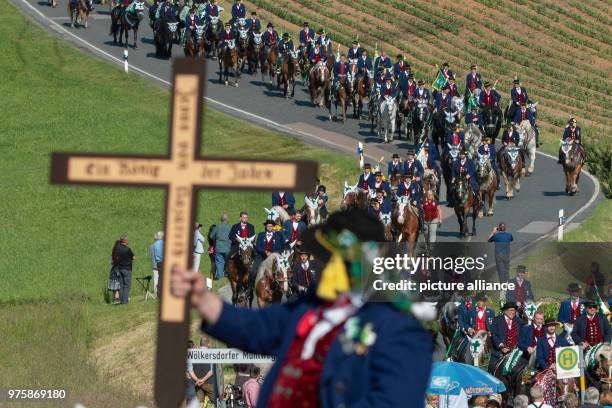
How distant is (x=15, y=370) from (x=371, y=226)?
22.3 metres

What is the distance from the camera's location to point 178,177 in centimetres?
609

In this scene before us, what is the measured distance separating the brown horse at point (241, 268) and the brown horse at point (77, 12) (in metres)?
28.1

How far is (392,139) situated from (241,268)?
51.0ft

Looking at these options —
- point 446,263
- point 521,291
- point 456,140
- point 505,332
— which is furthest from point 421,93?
point 505,332

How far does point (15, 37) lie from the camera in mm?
58156

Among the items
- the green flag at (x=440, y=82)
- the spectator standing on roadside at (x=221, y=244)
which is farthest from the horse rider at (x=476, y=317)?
the green flag at (x=440, y=82)

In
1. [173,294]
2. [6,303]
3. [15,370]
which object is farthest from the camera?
[6,303]

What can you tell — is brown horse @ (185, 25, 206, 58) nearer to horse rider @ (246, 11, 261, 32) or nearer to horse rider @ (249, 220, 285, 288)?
horse rider @ (246, 11, 261, 32)

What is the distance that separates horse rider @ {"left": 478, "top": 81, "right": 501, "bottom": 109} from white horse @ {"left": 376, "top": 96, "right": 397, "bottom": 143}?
2353mm

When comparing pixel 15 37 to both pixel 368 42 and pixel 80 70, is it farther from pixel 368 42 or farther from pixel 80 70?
pixel 368 42

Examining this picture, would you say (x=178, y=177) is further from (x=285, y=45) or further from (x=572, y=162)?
(x=285, y=45)

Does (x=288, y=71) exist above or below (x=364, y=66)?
above

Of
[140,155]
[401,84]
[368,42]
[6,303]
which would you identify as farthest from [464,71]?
[140,155]

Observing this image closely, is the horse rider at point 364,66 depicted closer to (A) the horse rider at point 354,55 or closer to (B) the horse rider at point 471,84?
(A) the horse rider at point 354,55
